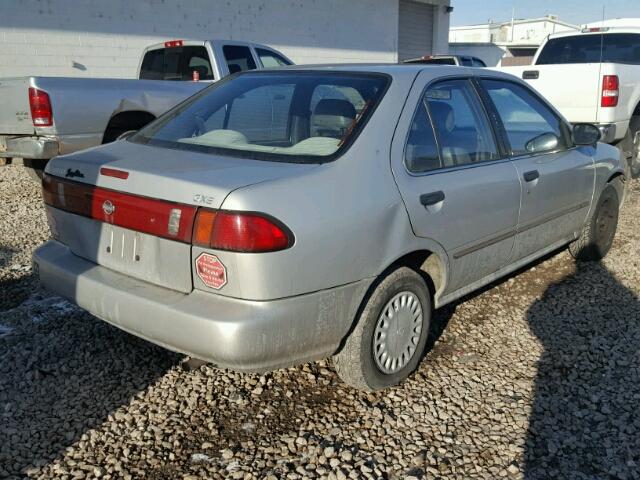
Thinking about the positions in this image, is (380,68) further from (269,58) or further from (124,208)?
(269,58)

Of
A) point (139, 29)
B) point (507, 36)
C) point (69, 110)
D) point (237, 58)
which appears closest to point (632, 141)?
point (237, 58)

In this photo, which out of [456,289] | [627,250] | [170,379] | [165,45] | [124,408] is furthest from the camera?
[165,45]

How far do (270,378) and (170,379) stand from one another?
0.53 meters

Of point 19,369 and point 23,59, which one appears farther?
point 23,59

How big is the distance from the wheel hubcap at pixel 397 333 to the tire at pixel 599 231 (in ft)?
7.63

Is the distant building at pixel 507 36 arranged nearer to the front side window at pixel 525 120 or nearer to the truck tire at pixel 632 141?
the truck tire at pixel 632 141

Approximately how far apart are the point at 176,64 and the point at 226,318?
7.10 meters

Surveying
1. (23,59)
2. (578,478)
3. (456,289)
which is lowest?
(578,478)

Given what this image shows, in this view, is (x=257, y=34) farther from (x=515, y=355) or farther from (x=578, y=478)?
(x=578, y=478)

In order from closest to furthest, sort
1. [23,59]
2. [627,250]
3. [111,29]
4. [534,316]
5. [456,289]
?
[456,289], [534,316], [627,250], [23,59], [111,29]

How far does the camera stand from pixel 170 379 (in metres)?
3.35

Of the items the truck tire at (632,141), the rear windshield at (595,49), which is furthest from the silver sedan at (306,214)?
the rear windshield at (595,49)

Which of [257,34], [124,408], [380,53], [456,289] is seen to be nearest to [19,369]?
[124,408]

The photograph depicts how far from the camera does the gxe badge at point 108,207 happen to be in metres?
2.85
